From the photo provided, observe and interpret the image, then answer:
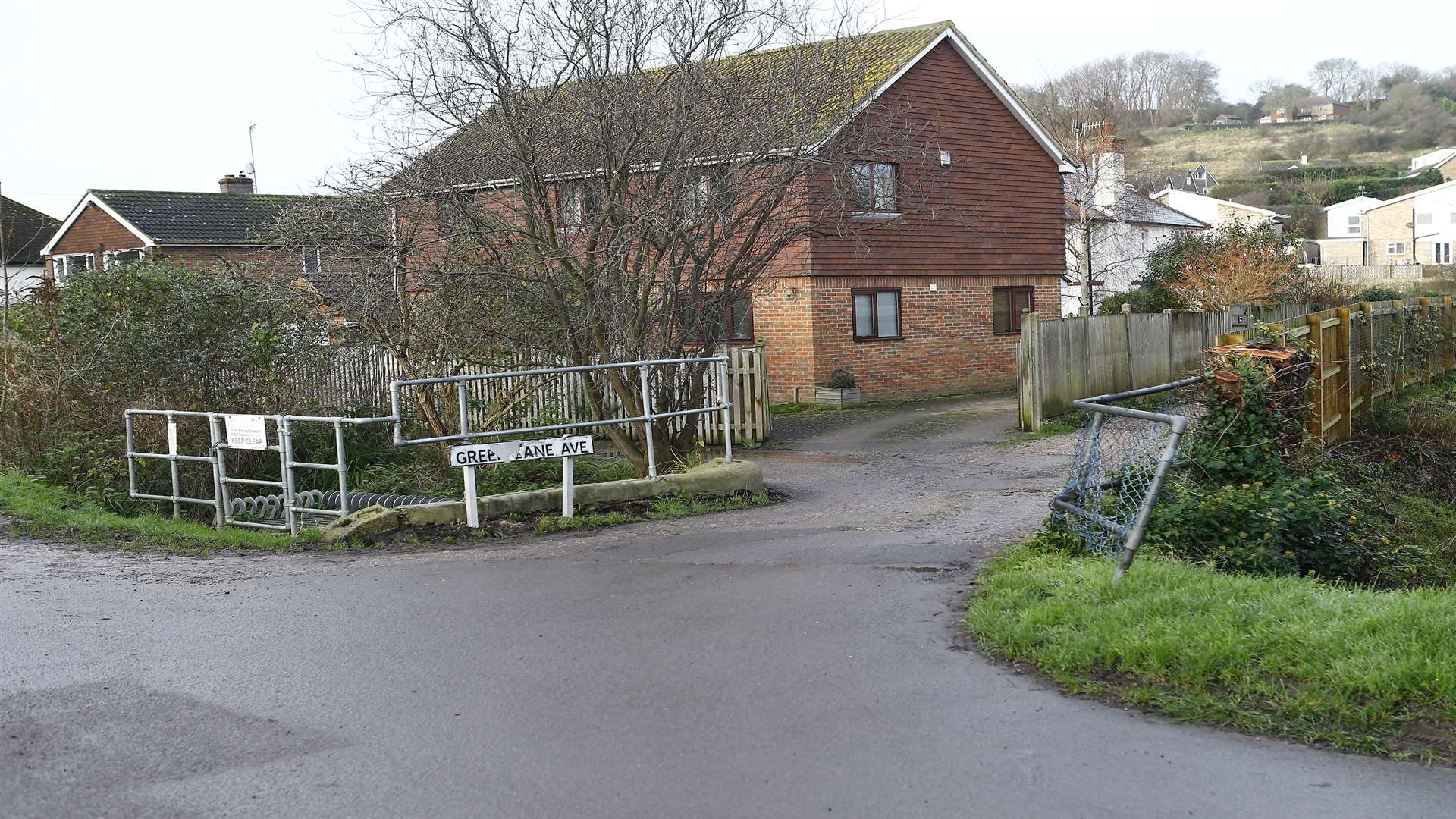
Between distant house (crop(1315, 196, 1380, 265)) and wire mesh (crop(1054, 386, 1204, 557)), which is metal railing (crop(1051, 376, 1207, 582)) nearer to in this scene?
wire mesh (crop(1054, 386, 1204, 557))

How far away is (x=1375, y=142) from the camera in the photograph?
12562cm

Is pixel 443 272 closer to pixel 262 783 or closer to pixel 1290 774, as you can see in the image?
pixel 262 783

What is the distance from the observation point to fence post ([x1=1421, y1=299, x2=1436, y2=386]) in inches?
868

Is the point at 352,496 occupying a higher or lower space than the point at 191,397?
lower

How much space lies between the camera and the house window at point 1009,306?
1086 inches

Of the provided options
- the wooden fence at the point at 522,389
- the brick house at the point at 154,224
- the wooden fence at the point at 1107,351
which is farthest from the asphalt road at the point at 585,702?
the brick house at the point at 154,224

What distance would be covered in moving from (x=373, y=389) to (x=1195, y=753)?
1449 cm

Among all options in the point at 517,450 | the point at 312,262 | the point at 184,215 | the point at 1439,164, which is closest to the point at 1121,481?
the point at 517,450

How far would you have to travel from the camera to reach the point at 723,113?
13359mm

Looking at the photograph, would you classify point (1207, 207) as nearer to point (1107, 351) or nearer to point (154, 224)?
point (154, 224)

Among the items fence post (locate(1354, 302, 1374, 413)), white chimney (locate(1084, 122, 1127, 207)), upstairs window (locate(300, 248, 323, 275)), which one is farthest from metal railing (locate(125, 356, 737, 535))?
white chimney (locate(1084, 122, 1127, 207))

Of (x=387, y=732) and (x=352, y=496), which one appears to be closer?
(x=387, y=732)

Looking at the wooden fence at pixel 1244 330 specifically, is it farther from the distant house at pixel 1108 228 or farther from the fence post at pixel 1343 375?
the distant house at pixel 1108 228

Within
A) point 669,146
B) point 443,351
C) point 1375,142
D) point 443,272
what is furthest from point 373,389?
point 1375,142
